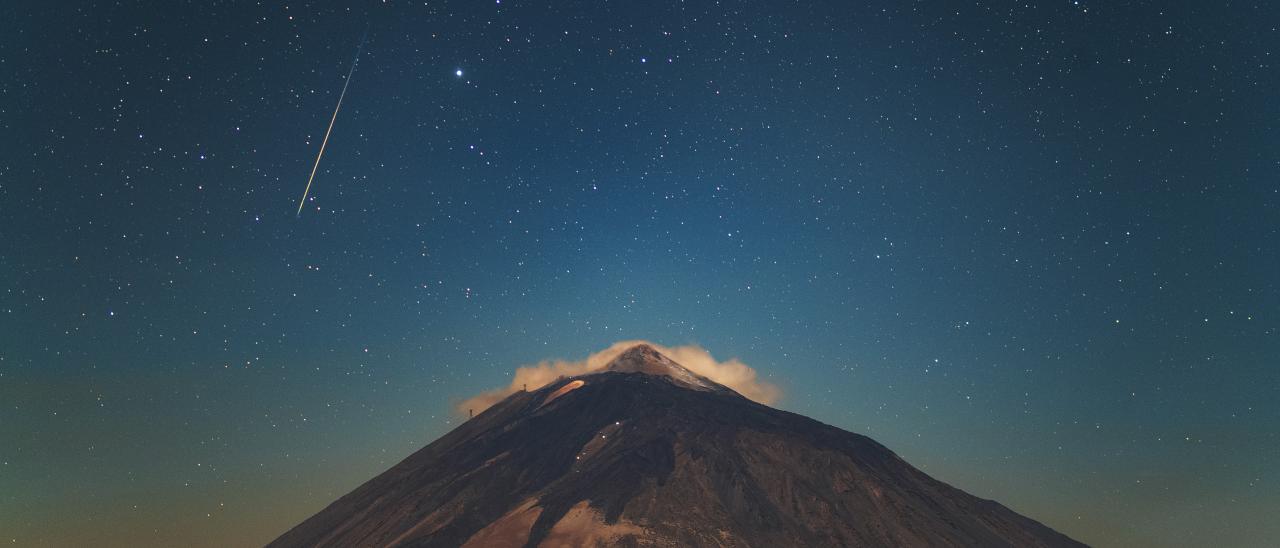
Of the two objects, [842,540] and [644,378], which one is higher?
[644,378]

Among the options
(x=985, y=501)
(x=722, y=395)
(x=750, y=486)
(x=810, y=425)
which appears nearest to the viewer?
(x=750, y=486)

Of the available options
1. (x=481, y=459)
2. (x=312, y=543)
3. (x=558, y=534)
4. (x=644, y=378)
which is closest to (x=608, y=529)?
(x=558, y=534)

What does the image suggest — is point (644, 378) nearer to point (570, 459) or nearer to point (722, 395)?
point (722, 395)

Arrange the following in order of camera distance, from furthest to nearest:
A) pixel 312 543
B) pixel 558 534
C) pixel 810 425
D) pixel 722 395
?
pixel 722 395, pixel 810 425, pixel 312 543, pixel 558 534

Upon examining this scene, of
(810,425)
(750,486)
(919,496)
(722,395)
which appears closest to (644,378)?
(722,395)

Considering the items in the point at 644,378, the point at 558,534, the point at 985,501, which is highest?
the point at 644,378

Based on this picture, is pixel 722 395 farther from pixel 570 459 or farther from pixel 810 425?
pixel 570 459

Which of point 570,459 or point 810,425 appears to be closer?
point 570,459
